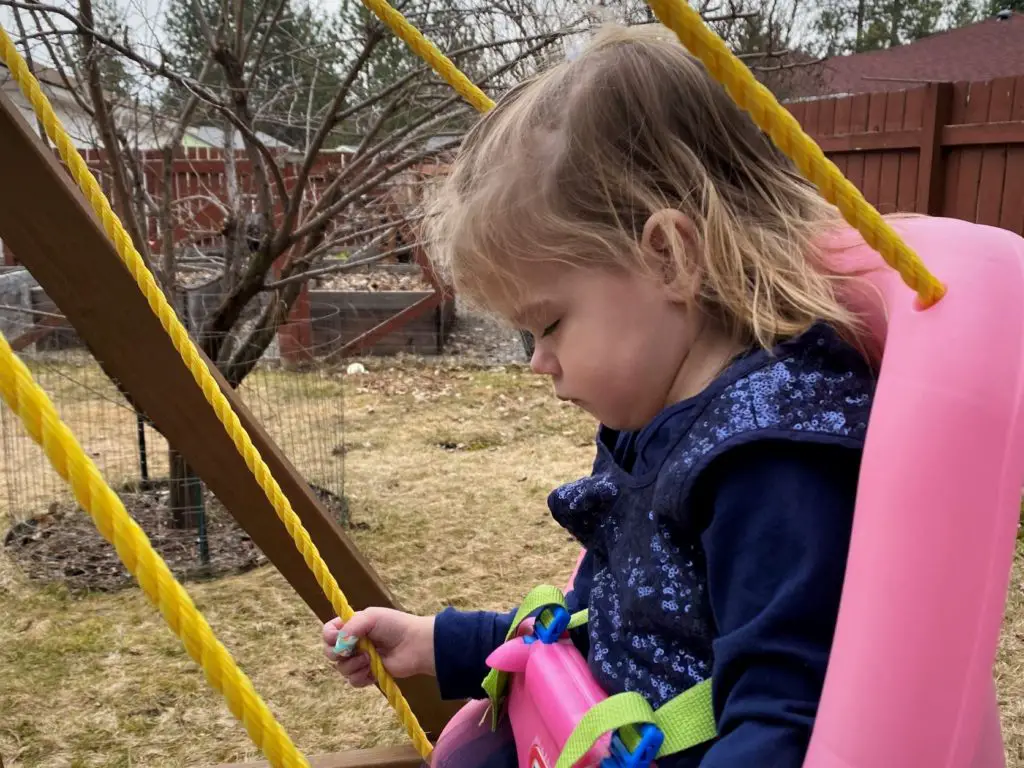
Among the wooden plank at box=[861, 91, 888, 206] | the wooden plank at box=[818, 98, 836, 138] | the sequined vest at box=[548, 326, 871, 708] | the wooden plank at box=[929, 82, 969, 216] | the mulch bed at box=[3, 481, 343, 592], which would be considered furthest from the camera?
the wooden plank at box=[818, 98, 836, 138]

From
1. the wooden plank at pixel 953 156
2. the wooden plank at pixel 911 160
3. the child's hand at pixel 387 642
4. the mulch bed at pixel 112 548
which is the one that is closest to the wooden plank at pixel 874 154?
the wooden plank at pixel 911 160

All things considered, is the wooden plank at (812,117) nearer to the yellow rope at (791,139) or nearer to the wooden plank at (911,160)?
the wooden plank at (911,160)

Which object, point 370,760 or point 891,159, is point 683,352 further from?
point 891,159

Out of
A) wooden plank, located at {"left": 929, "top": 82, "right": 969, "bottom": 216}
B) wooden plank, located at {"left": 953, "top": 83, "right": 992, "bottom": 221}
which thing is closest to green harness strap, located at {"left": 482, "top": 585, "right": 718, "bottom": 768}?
wooden plank, located at {"left": 953, "top": 83, "right": 992, "bottom": 221}

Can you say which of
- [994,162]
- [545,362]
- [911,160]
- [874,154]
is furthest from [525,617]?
[874,154]

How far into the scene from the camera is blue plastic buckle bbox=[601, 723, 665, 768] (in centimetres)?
82

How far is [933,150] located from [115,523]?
16.3ft

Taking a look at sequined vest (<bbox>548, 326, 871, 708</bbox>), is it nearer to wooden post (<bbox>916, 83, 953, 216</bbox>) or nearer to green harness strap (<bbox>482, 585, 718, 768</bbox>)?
green harness strap (<bbox>482, 585, 718, 768</bbox>)

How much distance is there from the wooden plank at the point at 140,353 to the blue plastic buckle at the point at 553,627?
694 mm

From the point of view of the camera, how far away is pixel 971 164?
14.8 ft

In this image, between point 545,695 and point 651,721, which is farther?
point 545,695

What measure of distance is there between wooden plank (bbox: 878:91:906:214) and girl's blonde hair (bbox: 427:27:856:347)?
4438 millimetres

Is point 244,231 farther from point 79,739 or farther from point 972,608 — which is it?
point 972,608

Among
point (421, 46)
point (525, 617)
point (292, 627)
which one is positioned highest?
point (421, 46)
